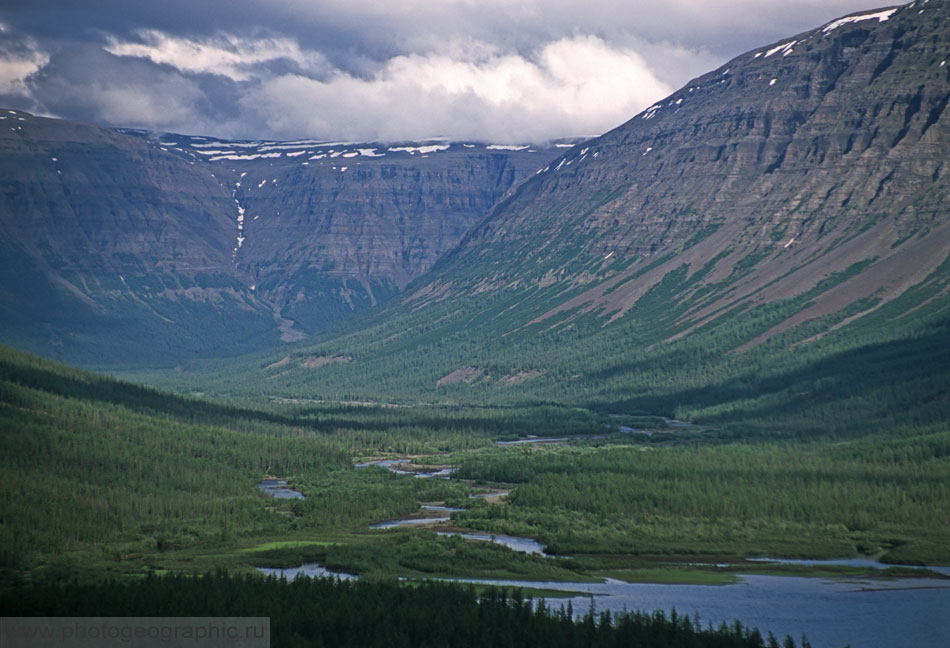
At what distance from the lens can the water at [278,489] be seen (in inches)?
6767

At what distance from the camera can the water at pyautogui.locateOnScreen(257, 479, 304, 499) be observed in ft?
564

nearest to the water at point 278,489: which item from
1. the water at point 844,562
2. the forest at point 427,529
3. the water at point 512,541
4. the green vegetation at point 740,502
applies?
the forest at point 427,529

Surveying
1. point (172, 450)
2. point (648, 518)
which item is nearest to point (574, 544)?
point (648, 518)

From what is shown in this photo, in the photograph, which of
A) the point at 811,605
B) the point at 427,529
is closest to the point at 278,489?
the point at 427,529

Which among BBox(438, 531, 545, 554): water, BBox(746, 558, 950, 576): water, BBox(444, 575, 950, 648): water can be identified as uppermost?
BBox(438, 531, 545, 554): water

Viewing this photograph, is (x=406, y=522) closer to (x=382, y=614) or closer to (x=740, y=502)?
(x=740, y=502)

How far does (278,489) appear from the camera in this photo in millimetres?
179625

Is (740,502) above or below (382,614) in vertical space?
above

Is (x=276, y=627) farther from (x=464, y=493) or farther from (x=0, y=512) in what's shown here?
(x=464, y=493)

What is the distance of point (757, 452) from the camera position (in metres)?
196

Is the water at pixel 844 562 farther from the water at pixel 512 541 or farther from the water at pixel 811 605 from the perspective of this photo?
the water at pixel 512 541

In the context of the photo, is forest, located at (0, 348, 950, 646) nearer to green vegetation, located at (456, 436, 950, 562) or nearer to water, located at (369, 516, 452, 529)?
green vegetation, located at (456, 436, 950, 562)

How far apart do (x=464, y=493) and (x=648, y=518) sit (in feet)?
96.4

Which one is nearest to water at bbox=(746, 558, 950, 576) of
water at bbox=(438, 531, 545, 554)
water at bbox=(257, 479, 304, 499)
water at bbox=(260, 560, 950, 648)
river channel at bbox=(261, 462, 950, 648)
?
river channel at bbox=(261, 462, 950, 648)
